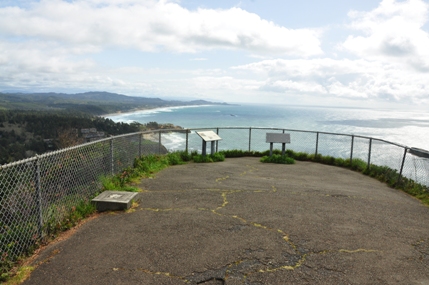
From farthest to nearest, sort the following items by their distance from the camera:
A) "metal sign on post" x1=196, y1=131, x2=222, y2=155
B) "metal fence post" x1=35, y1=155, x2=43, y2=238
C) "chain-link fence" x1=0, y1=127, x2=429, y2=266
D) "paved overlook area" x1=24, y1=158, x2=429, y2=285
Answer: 1. "metal sign on post" x1=196, y1=131, x2=222, y2=155
2. "metal fence post" x1=35, y1=155, x2=43, y2=238
3. "chain-link fence" x1=0, y1=127, x2=429, y2=266
4. "paved overlook area" x1=24, y1=158, x2=429, y2=285

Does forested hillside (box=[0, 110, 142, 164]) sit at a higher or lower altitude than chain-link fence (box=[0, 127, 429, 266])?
lower

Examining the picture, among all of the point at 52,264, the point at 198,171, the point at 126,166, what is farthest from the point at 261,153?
the point at 52,264

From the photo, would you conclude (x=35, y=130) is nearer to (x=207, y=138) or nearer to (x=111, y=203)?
Result: (x=207, y=138)

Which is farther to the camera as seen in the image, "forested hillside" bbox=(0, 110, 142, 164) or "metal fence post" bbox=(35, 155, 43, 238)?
"forested hillside" bbox=(0, 110, 142, 164)

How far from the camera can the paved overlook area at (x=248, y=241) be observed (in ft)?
13.1

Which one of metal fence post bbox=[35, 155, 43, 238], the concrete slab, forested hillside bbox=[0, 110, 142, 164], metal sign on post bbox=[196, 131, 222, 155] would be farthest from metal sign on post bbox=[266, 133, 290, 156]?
forested hillside bbox=[0, 110, 142, 164]

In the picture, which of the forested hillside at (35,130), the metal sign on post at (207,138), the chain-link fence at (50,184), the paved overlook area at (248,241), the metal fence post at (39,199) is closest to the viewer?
the paved overlook area at (248,241)

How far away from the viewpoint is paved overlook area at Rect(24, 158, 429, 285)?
400cm

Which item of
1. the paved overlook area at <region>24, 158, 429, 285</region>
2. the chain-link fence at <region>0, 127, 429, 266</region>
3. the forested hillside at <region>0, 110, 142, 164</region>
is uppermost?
the chain-link fence at <region>0, 127, 429, 266</region>

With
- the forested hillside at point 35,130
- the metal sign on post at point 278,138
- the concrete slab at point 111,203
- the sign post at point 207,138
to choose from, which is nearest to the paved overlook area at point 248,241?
the concrete slab at point 111,203

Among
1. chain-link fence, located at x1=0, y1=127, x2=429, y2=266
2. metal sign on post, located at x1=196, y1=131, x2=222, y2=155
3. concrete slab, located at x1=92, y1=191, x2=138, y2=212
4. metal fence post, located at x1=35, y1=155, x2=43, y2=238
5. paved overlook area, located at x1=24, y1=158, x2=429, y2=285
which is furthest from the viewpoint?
metal sign on post, located at x1=196, y1=131, x2=222, y2=155

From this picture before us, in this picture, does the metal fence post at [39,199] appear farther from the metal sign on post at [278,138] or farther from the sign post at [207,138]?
the metal sign on post at [278,138]

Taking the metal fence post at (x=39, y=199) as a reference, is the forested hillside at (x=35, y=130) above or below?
below

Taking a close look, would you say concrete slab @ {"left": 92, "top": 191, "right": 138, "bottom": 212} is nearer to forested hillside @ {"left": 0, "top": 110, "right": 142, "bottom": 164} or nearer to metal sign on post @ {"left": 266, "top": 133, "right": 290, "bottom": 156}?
metal sign on post @ {"left": 266, "top": 133, "right": 290, "bottom": 156}
